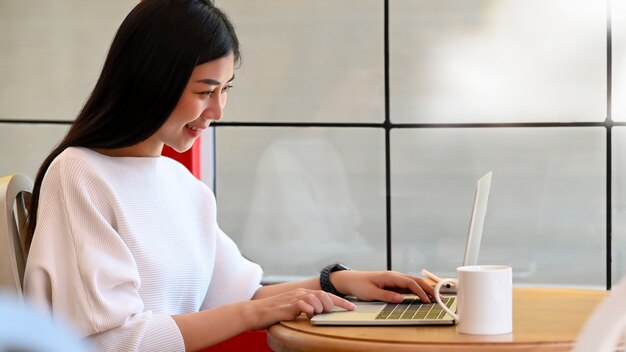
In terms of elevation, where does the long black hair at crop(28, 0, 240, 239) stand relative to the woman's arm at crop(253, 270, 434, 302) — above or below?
above

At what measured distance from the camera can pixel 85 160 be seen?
1.74m

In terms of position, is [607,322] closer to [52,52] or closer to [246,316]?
[246,316]

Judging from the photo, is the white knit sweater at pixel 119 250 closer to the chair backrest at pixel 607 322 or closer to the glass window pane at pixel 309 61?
the glass window pane at pixel 309 61

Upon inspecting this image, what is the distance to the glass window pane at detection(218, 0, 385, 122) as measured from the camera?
8.45 ft

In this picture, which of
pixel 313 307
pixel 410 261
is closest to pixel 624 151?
pixel 410 261

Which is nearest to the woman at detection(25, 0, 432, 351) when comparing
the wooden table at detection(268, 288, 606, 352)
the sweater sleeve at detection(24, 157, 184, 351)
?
the sweater sleeve at detection(24, 157, 184, 351)

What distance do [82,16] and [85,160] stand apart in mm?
1118

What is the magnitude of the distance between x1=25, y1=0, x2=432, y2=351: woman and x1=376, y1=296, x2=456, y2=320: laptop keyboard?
3cm

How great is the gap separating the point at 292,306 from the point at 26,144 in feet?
4.83

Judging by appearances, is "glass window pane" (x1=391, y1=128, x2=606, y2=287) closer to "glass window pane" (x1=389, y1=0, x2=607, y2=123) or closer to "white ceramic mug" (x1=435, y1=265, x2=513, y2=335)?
"glass window pane" (x1=389, y1=0, x2=607, y2=123)

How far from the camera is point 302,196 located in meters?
2.63

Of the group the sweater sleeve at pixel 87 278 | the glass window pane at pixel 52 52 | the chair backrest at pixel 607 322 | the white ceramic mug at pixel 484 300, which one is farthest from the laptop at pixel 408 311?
the glass window pane at pixel 52 52

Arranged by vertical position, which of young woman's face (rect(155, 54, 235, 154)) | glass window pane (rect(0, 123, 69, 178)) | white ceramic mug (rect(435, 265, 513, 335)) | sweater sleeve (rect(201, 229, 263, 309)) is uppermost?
young woman's face (rect(155, 54, 235, 154))

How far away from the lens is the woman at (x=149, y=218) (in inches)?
63.8
